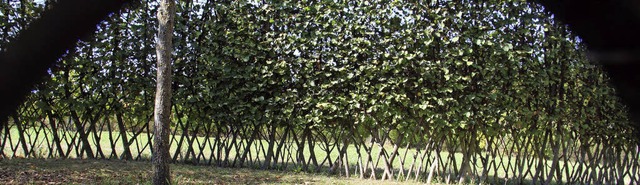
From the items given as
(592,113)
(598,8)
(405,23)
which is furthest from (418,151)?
(598,8)

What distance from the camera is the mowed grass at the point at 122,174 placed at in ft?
16.5

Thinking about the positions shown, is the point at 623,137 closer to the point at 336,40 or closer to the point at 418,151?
the point at 418,151

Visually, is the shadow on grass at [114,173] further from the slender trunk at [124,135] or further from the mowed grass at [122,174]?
the slender trunk at [124,135]

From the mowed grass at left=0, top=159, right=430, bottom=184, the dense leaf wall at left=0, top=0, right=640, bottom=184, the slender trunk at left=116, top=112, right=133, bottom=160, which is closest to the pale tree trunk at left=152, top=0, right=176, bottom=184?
the mowed grass at left=0, top=159, right=430, bottom=184

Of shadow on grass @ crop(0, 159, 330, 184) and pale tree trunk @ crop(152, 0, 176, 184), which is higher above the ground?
pale tree trunk @ crop(152, 0, 176, 184)

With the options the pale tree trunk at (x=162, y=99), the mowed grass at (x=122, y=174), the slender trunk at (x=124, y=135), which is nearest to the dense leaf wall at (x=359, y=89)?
the slender trunk at (x=124, y=135)

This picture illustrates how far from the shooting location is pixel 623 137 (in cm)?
617

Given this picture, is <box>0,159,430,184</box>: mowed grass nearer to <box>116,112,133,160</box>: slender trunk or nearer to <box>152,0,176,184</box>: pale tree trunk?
<box>116,112,133,160</box>: slender trunk

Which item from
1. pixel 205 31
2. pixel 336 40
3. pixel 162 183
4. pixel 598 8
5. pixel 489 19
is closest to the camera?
pixel 598 8

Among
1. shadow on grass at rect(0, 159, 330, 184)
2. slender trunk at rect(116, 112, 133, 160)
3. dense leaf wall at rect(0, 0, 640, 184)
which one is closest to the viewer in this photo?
shadow on grass at rect(0, 159, 330, 184)

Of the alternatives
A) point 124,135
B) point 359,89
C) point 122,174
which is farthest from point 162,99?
point 124,135

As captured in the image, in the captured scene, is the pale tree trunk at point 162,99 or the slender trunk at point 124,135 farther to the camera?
the slender trunk at point 124,135

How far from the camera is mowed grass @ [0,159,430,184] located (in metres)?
5.04

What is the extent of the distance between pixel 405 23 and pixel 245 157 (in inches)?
112
